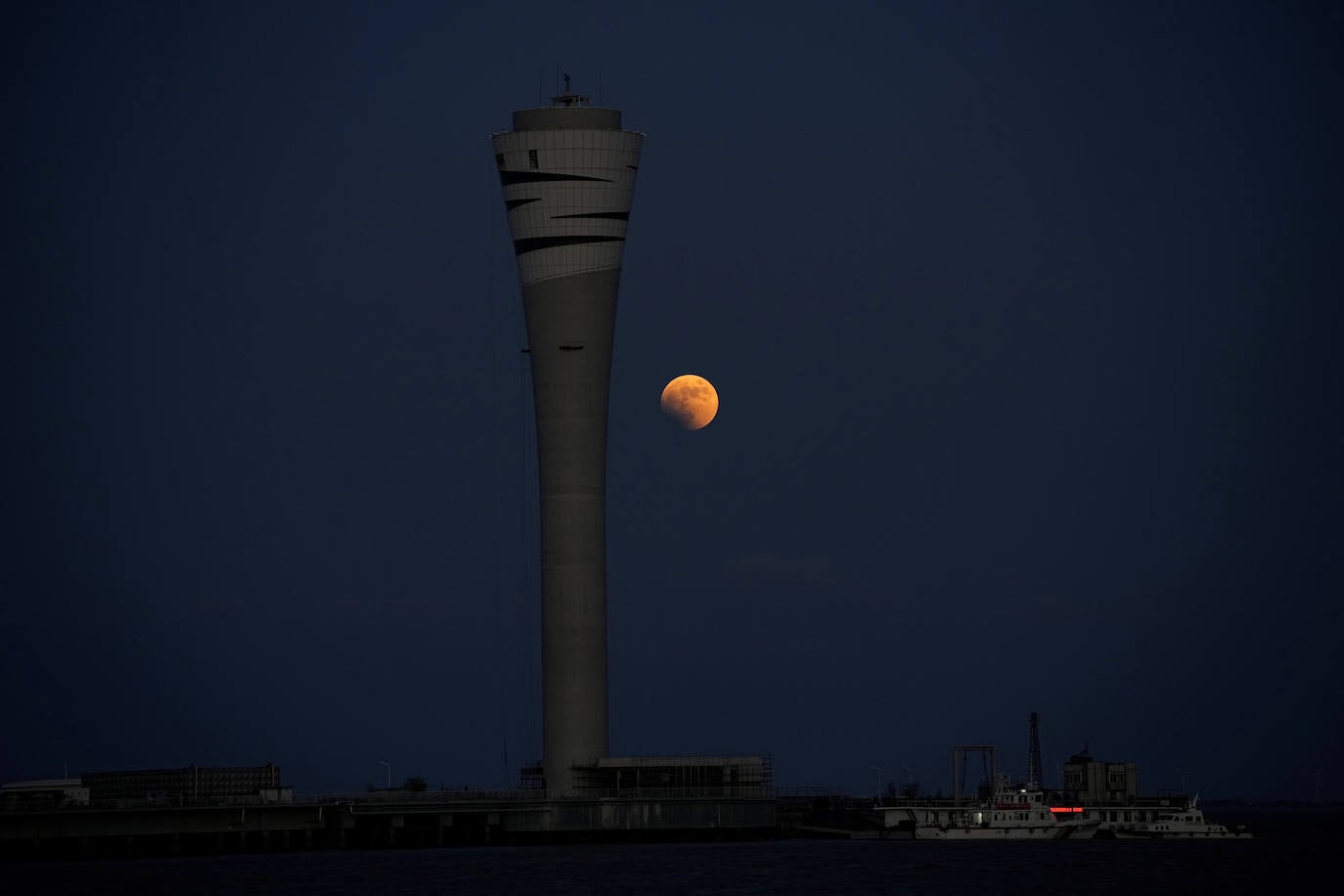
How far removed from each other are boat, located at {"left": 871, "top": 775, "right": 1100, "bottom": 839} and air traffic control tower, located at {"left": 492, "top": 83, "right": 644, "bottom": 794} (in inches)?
1046

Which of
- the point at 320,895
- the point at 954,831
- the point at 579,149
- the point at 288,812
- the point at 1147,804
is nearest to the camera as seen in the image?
the point at 320,895

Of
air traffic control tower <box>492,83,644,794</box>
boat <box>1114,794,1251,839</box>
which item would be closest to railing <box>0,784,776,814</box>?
air traffic control tower <box>492,83,644,794</box>

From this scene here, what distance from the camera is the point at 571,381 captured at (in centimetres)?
12825

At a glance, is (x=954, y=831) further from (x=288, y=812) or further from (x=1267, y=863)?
(x=288, y=812)

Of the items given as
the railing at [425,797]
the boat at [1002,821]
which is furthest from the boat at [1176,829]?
the railing at [425,797]

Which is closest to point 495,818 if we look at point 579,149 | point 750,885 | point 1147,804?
point 750,885

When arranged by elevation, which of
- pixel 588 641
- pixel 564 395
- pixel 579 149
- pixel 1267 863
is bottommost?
pixel 1267 863

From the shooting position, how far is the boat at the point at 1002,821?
144000mm

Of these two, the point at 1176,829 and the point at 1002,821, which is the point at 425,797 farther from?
the point at 1176,829

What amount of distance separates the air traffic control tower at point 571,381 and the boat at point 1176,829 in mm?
41332

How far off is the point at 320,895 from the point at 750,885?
61.2 ft

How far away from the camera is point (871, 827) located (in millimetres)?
151125

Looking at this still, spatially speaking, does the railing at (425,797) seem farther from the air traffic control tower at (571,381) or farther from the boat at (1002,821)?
the boat at (1002,821)

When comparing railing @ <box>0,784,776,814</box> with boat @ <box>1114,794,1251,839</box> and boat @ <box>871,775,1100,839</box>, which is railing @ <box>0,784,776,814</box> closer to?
boat @ <box>871,775,1100,839</box>
